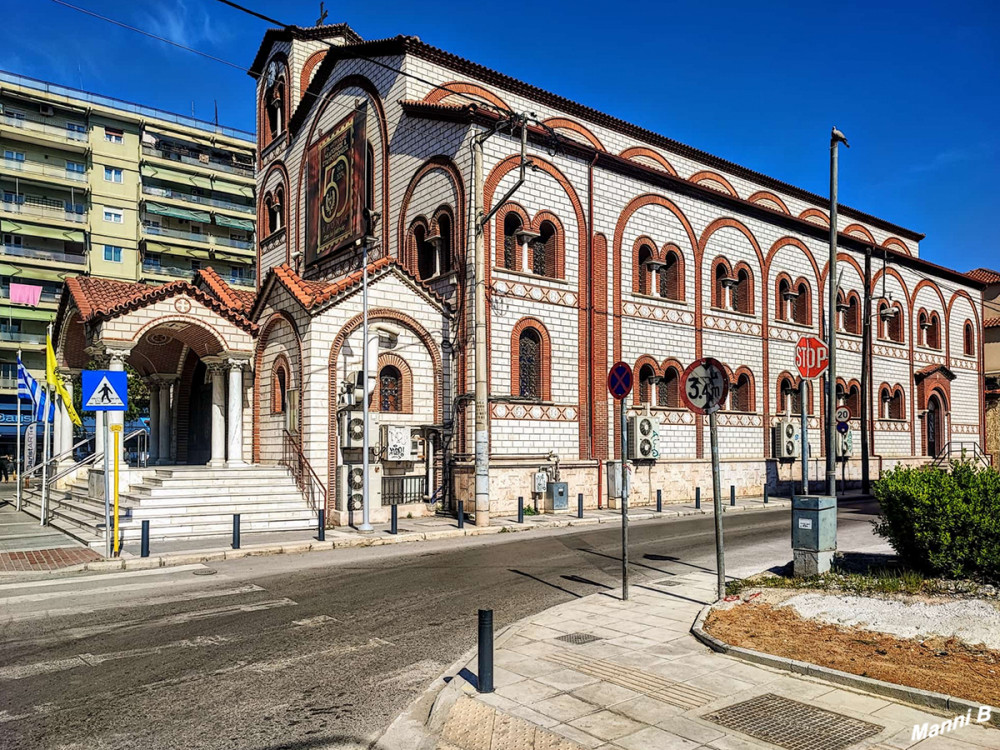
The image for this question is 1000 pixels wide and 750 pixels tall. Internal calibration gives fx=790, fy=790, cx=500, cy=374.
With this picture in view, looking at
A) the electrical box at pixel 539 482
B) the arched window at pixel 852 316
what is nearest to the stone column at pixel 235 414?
the electrical box at pixel 539 482

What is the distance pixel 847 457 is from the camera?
35.8 meters

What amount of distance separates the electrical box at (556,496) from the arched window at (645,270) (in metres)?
8.31

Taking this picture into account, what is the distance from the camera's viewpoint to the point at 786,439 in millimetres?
31172

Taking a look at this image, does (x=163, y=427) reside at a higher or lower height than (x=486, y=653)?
higher

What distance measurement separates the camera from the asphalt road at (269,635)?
620 centimetres

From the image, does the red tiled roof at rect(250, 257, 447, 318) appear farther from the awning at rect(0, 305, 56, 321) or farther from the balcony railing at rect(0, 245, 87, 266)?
the balcony railing at rect(0, 245, 87, 266)

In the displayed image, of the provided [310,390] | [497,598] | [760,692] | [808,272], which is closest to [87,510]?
[310,390]

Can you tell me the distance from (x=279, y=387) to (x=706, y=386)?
52.7ft

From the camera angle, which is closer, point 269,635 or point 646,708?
point 646,708

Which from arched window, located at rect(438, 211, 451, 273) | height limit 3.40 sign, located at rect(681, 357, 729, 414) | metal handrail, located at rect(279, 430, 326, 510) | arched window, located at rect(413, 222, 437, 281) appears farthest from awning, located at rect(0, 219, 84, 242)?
height limit 3.40 sign, located at rect(681, 357, 729, 414)

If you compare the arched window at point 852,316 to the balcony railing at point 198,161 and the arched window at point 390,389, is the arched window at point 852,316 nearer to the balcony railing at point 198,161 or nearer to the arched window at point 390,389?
the arched window at point 390,389

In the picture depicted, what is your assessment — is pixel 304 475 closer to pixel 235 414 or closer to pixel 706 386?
pixel 235 414

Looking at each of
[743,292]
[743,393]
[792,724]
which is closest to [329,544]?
[792,724]

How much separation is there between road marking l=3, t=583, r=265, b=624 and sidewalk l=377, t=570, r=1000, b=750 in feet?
16.7
